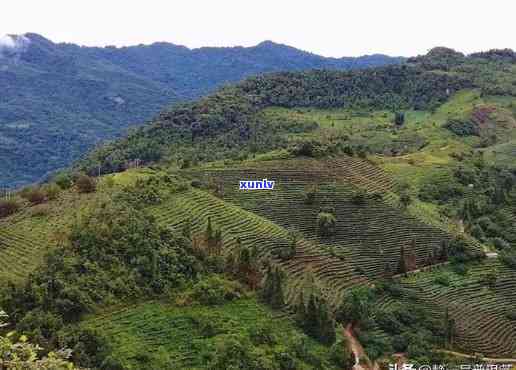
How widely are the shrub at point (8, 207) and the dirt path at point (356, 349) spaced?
2301 cm

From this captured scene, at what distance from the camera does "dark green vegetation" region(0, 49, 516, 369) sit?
101 ft

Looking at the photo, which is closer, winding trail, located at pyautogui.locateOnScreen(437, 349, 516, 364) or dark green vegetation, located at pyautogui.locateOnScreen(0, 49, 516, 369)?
dark green vegetation, located at pyautogui.locateOnScreen(0, 49, 516, 369)

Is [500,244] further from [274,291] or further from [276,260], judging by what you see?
[274,291]

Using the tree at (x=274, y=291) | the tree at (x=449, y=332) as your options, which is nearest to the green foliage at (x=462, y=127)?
the tree at (x=449, y=332)

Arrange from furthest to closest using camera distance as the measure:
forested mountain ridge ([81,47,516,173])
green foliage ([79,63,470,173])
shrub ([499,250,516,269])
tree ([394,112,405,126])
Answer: tree ([394,112,405,126]), forested mountain ridge ([81,47,516,173]), green foliage ([79,63,470,173]), shrub ([499,250,516,269])

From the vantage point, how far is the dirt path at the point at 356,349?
117 feet

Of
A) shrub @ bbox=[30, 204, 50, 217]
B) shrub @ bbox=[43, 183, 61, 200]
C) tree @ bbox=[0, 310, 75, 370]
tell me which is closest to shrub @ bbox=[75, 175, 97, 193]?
shrub @ bbox=[43, 183, 61, 200]

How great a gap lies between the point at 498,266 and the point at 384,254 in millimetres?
9441

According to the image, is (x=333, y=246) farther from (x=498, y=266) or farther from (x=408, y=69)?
(x=408, y=69)

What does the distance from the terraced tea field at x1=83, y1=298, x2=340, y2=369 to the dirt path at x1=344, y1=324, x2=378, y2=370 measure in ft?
7.62

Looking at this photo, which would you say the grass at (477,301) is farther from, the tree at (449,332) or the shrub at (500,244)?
the shrub at (500,244)

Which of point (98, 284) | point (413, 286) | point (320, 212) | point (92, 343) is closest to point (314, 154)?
point (320, 212)

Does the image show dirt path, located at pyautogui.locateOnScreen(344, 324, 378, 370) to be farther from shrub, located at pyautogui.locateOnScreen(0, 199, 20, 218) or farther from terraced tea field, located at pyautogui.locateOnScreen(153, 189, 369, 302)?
shrub, located at pyautogui.locateOnScreen(0, 199, 20, 218)

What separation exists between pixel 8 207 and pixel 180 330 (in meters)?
15.8
